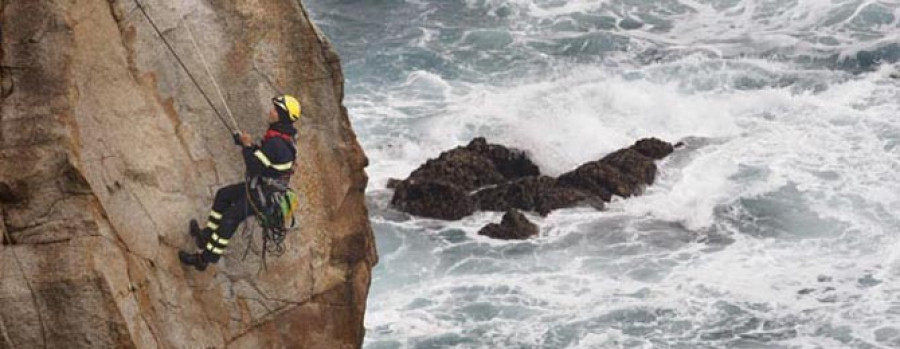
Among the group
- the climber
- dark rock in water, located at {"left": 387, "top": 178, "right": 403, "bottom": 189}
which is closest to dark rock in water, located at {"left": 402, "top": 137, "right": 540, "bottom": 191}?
dark rock in water, located at {"left": 387, "top": 178, "right": 403, "bottom": 189}

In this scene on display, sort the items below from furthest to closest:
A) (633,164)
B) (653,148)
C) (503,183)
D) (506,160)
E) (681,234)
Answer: (653,148), (506,160), (633,164), (503,183), (681,234)

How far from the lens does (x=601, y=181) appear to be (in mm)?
32531

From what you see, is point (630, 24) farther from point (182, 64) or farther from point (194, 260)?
point (194, 260)

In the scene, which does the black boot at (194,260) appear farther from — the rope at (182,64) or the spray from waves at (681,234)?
the spray from waves at (681,234)

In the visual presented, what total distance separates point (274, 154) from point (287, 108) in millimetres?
471

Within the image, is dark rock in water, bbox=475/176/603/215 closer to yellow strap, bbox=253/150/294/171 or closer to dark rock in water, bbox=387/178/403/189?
dark rock in water, bbox=387/178/403/189

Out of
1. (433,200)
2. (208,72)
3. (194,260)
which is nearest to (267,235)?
(194,260)

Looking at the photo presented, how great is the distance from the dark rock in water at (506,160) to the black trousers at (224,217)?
17.0 metres

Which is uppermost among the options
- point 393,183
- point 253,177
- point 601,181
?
point 253,177

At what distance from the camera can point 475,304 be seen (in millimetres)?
27906

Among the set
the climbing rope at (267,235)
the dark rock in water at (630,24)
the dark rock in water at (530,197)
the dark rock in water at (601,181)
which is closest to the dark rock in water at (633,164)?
the dark rock in water at (601,181)

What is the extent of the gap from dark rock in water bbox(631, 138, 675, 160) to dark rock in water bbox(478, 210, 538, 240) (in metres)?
4.53

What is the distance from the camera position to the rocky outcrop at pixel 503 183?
31.8 meters

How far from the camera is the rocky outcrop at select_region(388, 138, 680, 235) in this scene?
104 feet
